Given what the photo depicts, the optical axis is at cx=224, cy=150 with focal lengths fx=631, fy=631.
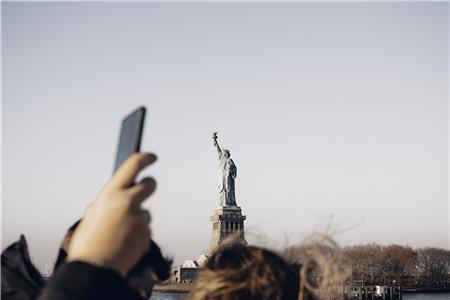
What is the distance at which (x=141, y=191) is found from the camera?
94 cm

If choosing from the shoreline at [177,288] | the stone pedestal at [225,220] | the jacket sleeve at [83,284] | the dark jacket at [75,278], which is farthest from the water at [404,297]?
the jacket sleeve at [83,284]

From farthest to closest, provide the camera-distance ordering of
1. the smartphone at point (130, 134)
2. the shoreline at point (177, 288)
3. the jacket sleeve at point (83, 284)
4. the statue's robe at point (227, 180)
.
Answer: the shoreline at point (177, 288) → the statue's robe at point (227, 180) → the smartphone at point (130, 134) → the jacket sleeve at point (83, 284)

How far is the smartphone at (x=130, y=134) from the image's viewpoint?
1135 millimetres

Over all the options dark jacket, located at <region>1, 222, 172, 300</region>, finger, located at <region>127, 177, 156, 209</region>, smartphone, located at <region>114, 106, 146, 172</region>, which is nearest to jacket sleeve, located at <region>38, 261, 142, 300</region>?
dark jacket, located at <region>1, 222, 172, 300</region>

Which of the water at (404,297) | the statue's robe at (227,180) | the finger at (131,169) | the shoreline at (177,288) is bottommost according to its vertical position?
the water at (404,297)

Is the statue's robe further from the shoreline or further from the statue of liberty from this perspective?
the shoreline

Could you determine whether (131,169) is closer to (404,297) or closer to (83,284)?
(83,284)

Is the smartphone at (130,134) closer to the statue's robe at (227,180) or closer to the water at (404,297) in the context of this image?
the water at (404,297)

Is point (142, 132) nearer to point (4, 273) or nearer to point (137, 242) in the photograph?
point (137, 242)

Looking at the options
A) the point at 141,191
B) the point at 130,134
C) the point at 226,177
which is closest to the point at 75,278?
the point at 141,191

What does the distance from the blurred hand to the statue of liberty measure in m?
38.8

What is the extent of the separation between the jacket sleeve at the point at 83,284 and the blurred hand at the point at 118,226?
0.01 meters

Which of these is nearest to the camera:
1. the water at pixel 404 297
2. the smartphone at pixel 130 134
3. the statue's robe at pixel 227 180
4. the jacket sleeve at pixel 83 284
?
the jacket sleeve at pixel 83 284

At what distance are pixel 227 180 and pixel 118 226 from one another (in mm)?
39525
